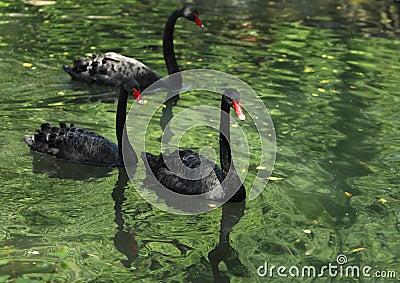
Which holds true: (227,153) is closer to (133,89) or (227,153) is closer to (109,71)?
(133,89)

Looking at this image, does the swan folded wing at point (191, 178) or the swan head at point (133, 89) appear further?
the swan head at point (133, 89)

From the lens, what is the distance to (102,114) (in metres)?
7.86

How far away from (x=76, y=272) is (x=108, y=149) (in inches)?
75.7

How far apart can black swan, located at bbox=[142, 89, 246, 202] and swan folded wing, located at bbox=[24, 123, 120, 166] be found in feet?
1.73

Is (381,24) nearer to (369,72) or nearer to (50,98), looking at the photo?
(369,72)

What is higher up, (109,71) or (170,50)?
(170,50)

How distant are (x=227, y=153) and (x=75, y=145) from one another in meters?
1.48

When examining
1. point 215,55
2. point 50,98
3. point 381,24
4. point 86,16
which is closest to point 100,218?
point 50,98

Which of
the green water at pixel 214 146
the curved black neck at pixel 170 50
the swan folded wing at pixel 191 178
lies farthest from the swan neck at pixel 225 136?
the curved black neck at pixel 170 50

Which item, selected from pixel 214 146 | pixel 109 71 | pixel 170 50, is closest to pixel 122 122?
pixel 214 146

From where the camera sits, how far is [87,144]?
6578 millimetres

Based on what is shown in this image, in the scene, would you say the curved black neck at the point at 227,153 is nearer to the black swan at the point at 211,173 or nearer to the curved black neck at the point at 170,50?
the black swan at the point at 211,173

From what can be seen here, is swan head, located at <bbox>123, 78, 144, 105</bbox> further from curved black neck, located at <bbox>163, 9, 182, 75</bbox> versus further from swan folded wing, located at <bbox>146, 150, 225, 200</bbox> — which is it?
curved black neck, located at <bbox>163, 9, 182, 75</bbox>

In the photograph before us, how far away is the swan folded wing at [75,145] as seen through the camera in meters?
6.56
